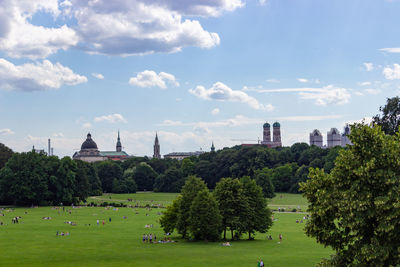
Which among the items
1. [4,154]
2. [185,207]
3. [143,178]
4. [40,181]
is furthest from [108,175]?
[185,207]

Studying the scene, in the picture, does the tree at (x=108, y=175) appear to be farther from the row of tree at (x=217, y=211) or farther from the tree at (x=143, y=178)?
the row of tree at (x=217, y=211)

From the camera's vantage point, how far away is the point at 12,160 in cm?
10469

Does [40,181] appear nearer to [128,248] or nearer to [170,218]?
[170,218]

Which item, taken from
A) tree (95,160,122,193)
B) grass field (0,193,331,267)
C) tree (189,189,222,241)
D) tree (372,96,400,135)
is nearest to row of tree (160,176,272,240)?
tree (189,189,222,241)

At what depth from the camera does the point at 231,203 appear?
178 ft

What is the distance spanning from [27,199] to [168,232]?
177ft

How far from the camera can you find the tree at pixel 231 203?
175 ft

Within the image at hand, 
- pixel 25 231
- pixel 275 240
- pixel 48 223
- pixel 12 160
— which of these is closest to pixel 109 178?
pixel 12 160

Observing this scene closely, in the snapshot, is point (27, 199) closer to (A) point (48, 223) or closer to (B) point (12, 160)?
(B) point (12, 160)

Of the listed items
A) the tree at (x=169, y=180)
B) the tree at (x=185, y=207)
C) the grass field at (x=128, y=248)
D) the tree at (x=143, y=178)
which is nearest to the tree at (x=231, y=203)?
the grass field at (x=128, y=248)

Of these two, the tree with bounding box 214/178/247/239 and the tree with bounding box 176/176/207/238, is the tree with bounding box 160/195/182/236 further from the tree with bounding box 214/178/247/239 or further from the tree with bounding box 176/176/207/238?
the tree with bounding box 214/178/247/239

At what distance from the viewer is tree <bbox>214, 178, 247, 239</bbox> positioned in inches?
2104

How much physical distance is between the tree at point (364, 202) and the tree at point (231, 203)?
94.2 ft

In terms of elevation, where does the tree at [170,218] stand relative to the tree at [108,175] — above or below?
below
